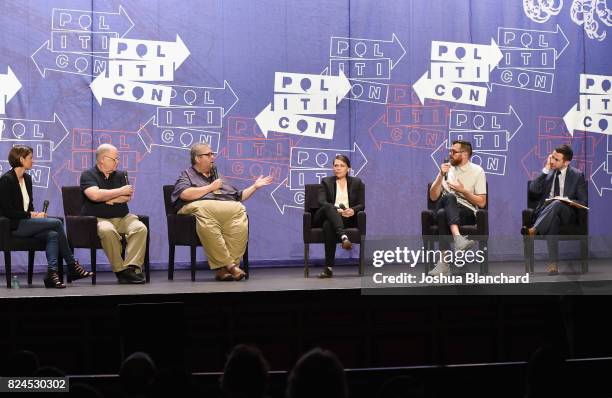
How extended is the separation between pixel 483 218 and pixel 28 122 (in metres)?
3.76

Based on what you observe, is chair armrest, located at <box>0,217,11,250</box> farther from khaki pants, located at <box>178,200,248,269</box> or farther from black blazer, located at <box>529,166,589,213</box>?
black blazer, located at <box>529,166,589,213</box>

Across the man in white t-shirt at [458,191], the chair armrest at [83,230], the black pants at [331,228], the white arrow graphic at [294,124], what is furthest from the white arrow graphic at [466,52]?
the chair armrest at [83,230]

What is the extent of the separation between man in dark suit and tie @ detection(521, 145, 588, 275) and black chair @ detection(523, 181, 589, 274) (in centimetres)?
3

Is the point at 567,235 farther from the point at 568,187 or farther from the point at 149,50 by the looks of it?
the point at 149,50

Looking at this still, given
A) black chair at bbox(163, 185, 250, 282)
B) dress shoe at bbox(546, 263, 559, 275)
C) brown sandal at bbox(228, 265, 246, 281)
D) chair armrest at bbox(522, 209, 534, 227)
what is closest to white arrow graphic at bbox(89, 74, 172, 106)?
black chair at bbox(163, 185, 250, 282)

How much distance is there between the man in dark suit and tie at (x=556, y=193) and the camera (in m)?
6.12

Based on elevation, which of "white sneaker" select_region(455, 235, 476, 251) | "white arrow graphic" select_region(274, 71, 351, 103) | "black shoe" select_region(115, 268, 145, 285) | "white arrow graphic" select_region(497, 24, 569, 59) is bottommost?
"black shoe" select_region(115, 268, 145, 285)

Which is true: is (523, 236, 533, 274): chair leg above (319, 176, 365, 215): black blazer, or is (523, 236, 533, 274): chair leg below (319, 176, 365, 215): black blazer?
below

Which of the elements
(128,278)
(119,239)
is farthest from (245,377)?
(119,239)

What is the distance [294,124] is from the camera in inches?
292

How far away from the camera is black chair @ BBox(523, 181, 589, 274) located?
5.98 m

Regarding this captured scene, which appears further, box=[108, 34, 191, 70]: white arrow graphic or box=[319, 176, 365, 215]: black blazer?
box=[108, 34, 191, 70]: white arrow graphic

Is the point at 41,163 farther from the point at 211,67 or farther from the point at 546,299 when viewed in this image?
the point at 546,299

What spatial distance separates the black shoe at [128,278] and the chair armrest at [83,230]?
29cm
